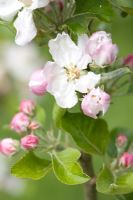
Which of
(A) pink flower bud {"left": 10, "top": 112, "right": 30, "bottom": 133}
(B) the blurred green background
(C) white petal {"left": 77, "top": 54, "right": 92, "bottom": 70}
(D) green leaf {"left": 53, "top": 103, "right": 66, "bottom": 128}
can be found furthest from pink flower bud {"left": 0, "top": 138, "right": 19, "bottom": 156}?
(B) the blurred green background

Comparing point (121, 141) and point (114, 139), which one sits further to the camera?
point (114, 139)

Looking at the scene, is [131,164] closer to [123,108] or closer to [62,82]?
[62,82]

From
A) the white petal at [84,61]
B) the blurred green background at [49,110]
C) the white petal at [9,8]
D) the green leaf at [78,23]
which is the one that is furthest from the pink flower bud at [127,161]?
the blurred green background at [49,110]

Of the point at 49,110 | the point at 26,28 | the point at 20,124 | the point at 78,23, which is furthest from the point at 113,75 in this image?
the point at 49,110

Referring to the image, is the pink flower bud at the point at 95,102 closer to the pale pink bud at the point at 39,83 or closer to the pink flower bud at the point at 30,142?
the pale pink bud at the point at 39,83

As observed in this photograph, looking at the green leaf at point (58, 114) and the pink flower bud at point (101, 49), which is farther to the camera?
the green leaf at point (58, 114)

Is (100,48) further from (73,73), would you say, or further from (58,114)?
(58,114)
